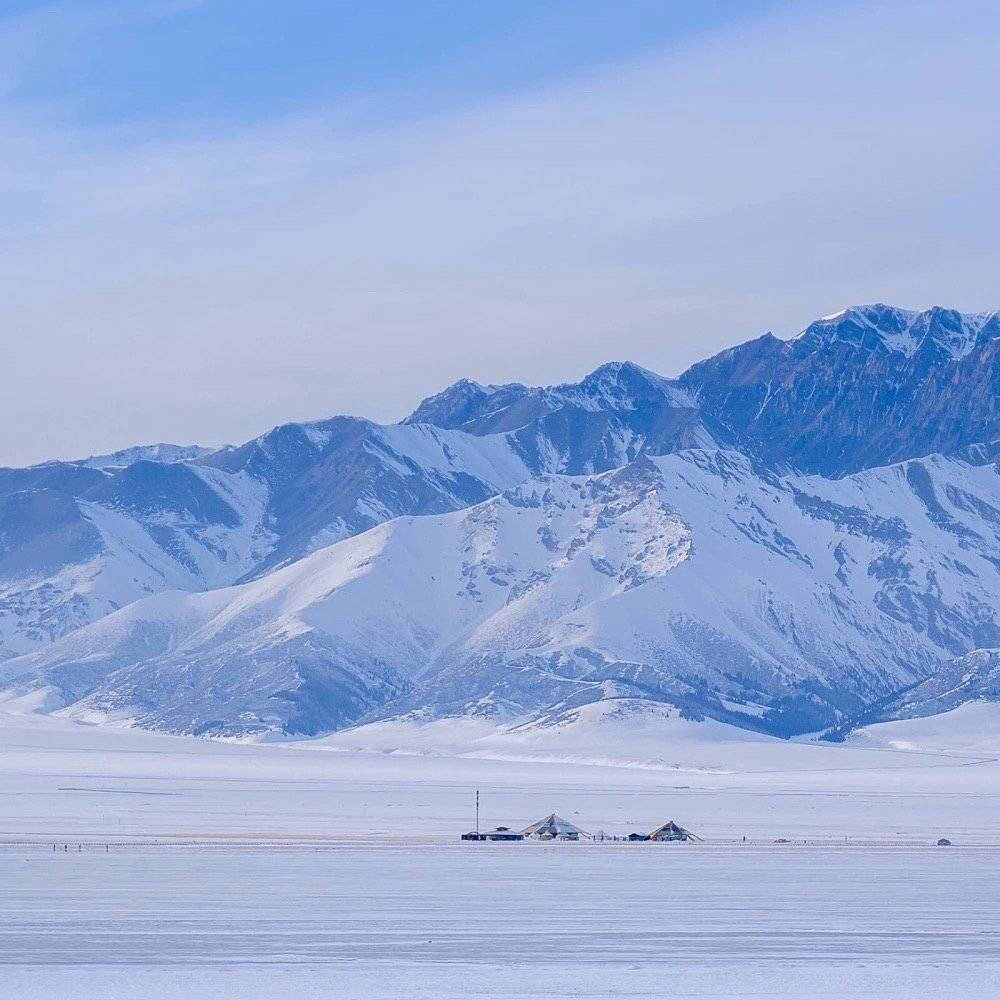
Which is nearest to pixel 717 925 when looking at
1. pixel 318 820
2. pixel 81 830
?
pixel 81 830

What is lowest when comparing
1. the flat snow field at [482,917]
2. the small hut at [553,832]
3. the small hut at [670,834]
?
the small hut at [670,834]

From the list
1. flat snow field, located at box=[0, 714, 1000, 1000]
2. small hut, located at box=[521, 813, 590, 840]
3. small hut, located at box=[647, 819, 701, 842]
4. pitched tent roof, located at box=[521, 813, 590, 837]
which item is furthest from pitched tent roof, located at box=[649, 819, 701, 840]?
pitched tent roof, located at box=[521, 813, 590, 837]

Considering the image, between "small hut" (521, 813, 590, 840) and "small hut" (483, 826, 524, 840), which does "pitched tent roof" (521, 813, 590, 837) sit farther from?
"small hut" (483, 826, 524, 840)

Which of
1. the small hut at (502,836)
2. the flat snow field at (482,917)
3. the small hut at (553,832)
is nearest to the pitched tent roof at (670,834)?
the flat snow field at (482,917)

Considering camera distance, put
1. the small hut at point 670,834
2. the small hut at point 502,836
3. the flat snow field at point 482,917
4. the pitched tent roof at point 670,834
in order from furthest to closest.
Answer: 1. the pitched tent roof at point 670,834
2. the small hut at point 670,834
3. the small hut at point 502,836
4. the flat snow field at point 482,917

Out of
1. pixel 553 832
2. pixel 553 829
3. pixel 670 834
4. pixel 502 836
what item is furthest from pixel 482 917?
pixel 670 834

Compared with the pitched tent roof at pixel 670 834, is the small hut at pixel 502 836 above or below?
above

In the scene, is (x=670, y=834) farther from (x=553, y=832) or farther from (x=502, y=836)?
(x=502, y=836)

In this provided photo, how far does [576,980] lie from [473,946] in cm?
962

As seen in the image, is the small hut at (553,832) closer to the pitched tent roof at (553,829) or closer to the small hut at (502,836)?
the pitched tent roof at (553,829)

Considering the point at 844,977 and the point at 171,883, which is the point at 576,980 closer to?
the point at 844,977

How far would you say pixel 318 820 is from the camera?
574 feet

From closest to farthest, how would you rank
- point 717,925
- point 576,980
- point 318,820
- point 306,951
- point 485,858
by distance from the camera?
1. point 576,980
2. point 306,951
3. point 717,925
4. point 485,858
5. point 318,820

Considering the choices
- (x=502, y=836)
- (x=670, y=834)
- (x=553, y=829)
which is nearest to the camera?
(x=502, y=836)
